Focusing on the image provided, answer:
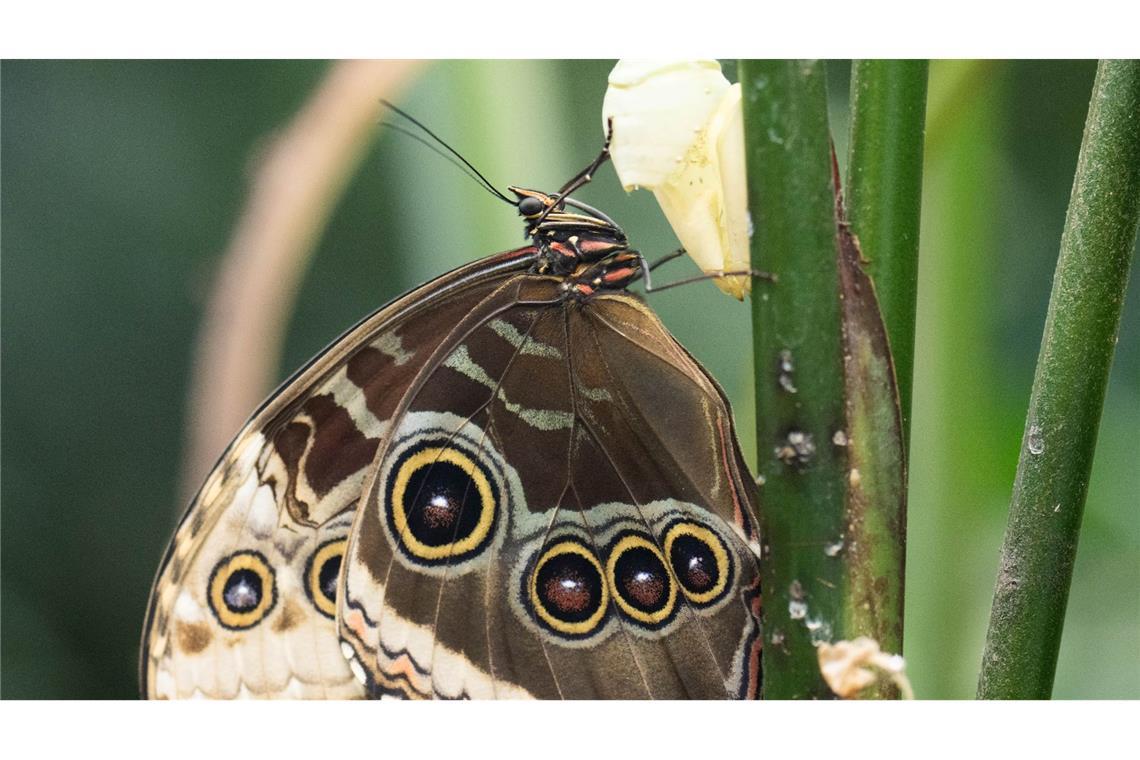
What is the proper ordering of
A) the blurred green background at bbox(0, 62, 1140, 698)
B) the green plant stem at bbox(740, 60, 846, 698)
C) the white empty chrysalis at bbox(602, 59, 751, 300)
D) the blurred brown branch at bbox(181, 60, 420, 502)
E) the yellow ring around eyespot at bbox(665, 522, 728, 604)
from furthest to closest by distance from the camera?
the blurred brown branch at bbox(181, 60, 420, 502) < the blurred green background at bbox(0, 62, 1140, 698) < the yellow ring around eyespot at bbox(665, 522, 728, 604) < the white empty chrysalis at bbox(602, 59, 751, 300) < the green plant stem at bbox(740, 60, 846, 698)

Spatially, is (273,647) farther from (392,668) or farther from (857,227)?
(857,227)

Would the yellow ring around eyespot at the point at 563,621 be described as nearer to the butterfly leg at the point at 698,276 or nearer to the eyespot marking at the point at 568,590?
the eyespot marking at the point at 568,590

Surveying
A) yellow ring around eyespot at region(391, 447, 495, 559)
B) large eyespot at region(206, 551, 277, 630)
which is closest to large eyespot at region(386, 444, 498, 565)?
yellow ring around eyespot at region(391, 447, 495, 559)

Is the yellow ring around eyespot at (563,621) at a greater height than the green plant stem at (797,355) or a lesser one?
lesser

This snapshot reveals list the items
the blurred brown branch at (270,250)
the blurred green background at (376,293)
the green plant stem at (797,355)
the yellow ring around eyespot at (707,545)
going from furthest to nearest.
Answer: the blurred brown branch at (270,250) < the blurred green background at (376,293) < the yellow ring around eyespot at (707,545) < the green plant stem at (797,355)

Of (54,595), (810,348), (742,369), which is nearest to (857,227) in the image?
(810,348)

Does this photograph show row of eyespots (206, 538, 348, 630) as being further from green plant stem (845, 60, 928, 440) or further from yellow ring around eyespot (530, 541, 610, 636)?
green plant stem (845, 60, 928, 440)

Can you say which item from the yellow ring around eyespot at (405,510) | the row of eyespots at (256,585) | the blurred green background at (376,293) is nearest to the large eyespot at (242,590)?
the row of eyespots at (256,585)

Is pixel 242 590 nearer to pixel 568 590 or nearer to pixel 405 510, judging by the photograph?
pixel 405 510
